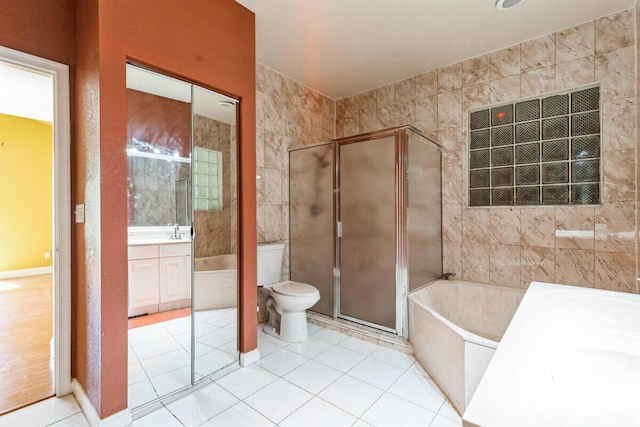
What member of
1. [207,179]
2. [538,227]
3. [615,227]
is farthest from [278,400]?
[615,227]

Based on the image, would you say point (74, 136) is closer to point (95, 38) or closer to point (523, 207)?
point (95, 38)

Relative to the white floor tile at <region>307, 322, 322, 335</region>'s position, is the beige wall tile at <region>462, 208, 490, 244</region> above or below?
above

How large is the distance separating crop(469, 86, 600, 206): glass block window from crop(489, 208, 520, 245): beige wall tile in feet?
0.29

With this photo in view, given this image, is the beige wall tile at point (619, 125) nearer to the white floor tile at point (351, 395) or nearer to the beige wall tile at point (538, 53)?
the beige wall tile at point (538, 53)

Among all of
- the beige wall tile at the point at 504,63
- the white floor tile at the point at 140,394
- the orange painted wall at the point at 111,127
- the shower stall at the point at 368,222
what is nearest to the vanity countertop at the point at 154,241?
the orange painted wall at the point at 111,127

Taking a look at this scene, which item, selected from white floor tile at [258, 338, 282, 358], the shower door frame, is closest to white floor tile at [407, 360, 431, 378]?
the shower door frame

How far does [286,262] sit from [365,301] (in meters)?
0.98

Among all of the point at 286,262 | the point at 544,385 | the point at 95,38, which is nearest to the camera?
the point at 544,385

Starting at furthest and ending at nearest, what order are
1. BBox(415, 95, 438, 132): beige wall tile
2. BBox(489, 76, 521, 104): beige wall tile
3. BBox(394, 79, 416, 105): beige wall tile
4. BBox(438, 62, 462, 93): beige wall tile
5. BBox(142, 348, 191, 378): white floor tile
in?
1. BBox(394, 79, 416, 105): beige wall tile
2. BBox(415, 95, 438, 132): beige wall tile
3. BBox(438, 62, 462, 93): beige wall tile
4. BBox(489, 76, 521, 104): beige wall tile
5. BBox(142, 348, 191, 378): white floor tile

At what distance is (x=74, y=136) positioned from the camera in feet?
6.05

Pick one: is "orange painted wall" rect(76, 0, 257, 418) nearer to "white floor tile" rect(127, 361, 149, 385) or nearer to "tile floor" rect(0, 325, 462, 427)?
"white floor tile" rect(127, 361, 149, 385)

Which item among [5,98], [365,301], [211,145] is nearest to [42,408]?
[211,145]

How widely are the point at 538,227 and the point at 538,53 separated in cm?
151

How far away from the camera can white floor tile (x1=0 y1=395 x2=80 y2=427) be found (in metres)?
1.60
